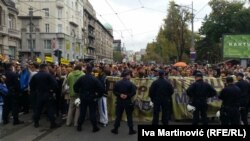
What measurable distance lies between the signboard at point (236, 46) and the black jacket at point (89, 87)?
67.5ft

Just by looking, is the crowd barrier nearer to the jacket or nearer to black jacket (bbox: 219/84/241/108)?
the jacket

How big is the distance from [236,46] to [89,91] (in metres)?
20.9

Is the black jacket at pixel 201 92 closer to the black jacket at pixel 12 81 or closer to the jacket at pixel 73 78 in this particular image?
the jacket at pixel 73 78

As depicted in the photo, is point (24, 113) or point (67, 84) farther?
point (24, 113)

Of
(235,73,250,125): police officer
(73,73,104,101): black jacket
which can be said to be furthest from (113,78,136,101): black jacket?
(235,73,250,125): police officer

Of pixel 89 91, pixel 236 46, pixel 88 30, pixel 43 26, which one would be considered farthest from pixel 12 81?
pixel 88 30

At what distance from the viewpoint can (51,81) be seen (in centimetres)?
1173

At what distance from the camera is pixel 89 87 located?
36.7 ft

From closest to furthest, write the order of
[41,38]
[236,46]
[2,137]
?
1. [2,137]
2. [236,46]
3. [41,38]

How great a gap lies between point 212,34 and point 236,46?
44.3 meters

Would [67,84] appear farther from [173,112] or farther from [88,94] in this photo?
[173,112]

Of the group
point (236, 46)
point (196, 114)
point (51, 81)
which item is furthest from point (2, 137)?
point (236, 46)

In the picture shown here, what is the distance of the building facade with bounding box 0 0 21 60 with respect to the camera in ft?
149

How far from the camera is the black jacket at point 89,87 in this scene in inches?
440
